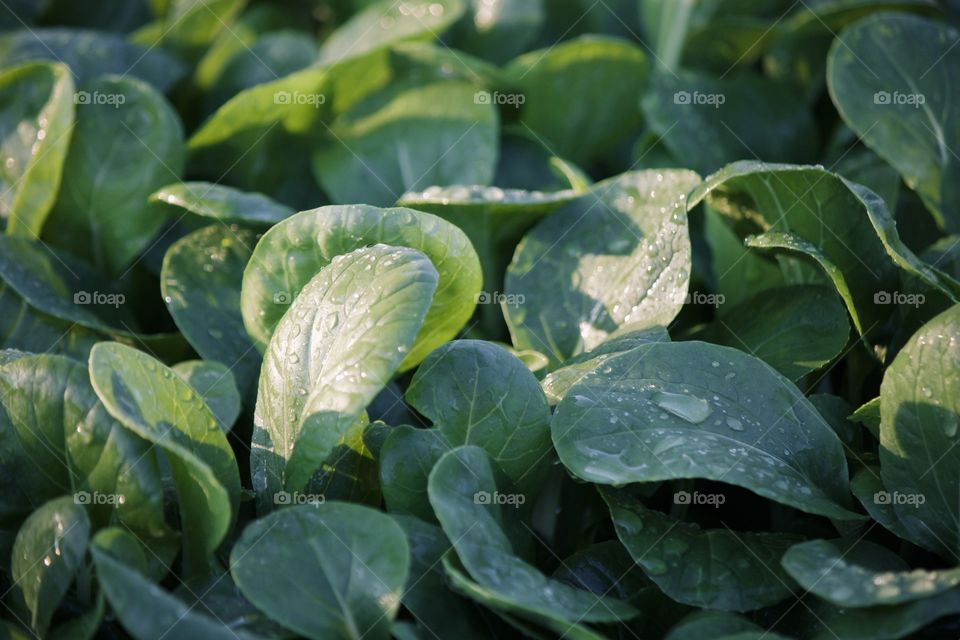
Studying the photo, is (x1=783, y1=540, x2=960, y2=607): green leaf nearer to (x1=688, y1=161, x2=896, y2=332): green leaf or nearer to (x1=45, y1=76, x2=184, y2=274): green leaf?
(x1=688, y1=161, x2=896, y2=332): green leaf

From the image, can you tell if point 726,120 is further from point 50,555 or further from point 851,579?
point 50,555

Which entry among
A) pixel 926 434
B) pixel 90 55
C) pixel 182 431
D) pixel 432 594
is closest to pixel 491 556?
pixel 432 594

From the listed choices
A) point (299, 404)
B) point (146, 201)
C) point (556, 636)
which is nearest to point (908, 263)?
point (556, 636)

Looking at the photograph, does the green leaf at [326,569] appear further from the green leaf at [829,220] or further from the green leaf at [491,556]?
the green leaf at [829,220]

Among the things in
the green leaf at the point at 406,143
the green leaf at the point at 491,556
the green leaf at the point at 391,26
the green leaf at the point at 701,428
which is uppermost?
the green leaf at the point at 391,26

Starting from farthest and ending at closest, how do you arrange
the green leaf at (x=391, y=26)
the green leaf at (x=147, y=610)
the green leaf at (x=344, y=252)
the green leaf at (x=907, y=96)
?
the green leaf at (x=391, y=26) < the green leaf at (x=907, y=96) < the green leaf at (x=344, y=252) < the green leaf at (x=147, y=610)

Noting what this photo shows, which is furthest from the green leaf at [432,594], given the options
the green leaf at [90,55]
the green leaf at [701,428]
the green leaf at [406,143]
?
the green leaf at [90,55]

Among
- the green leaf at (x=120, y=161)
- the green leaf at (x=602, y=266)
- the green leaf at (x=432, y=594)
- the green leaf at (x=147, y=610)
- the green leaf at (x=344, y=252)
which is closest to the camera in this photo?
the green leaf at (x=147, y=610)

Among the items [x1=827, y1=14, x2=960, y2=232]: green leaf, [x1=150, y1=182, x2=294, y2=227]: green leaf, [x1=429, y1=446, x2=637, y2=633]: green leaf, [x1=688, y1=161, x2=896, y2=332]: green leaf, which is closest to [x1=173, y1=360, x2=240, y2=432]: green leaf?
[x1=150, y1=182, x2=294, y2=227]: green leaf
